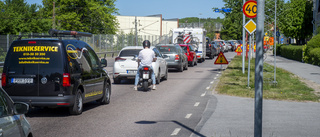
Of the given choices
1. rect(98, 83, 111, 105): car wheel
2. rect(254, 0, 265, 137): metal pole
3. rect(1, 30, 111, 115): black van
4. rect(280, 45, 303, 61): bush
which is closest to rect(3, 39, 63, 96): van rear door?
rect(1, 30, 111, 115): black van

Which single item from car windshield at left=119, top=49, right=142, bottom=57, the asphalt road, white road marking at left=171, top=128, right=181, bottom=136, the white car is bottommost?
white road marking at left=171, top=128, right=181, bottom=136

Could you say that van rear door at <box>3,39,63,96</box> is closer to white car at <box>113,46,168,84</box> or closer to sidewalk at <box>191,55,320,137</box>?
sidewalk at <box>191,55,320,137</box>

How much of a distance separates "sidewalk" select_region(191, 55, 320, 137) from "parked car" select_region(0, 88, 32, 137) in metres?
3.86

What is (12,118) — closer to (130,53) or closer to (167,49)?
(130,53)

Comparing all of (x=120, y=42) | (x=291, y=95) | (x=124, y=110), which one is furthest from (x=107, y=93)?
(x=120, y=42)

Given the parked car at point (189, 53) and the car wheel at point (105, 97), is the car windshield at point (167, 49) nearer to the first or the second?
the parked car at point (189, 53)

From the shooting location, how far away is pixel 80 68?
36.1 feet

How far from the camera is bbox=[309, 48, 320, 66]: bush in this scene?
32959 millimetres

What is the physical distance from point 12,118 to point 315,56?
31.1m

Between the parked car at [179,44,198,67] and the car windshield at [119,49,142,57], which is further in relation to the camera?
the parked car at [179,44,198,67]

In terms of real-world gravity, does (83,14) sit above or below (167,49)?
above

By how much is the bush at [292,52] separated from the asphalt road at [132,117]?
92.9ft

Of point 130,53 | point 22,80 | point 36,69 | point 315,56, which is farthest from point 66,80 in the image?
point 315,56

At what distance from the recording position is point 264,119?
1020cm
